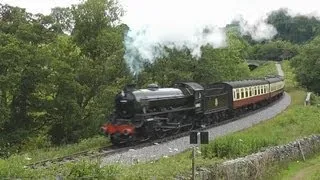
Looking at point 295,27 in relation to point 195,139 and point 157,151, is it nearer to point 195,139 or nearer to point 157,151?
point 157,151

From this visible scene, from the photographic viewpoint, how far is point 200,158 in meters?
17.2

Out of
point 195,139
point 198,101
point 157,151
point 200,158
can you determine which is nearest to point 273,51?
point 198,101

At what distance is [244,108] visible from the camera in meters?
45.1

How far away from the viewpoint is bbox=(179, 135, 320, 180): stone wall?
15742 millimetres

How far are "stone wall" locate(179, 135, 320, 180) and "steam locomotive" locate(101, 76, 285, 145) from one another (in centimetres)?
727

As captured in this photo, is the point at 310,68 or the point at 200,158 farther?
the point at 310,68

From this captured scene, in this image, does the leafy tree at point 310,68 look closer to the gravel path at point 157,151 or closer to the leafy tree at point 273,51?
the gravel path at point 157,151

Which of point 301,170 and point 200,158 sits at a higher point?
point 200,158

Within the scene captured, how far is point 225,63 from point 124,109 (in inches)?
1656

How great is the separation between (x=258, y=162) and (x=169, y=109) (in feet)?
37.1

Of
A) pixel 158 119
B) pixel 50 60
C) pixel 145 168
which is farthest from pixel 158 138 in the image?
pixel 145 168

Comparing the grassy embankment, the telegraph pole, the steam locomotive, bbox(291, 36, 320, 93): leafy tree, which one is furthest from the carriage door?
bbox(291, 36, 320, 93): leafy tree

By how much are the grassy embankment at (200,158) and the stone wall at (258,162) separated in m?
0.47

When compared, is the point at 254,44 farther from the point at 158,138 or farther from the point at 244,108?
the point at 158,138
